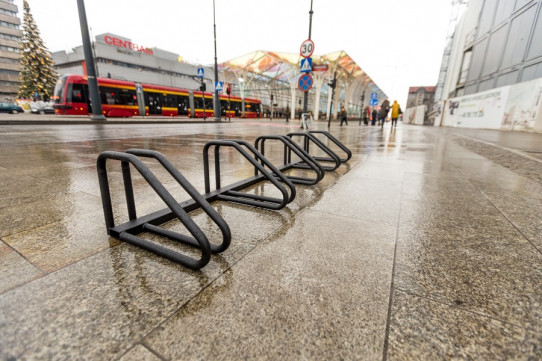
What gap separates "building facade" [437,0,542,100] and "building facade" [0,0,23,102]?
7518 cm

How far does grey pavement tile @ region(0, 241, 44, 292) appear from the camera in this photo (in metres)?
1.19

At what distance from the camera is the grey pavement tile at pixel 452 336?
875mm

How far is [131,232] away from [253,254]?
0.83 metres

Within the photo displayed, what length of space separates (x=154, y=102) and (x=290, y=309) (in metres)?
25.5

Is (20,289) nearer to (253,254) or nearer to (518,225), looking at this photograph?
(253,254)

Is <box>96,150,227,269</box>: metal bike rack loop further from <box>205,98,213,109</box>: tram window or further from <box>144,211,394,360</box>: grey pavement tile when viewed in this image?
<box>205,98,213,109</box>: tram window

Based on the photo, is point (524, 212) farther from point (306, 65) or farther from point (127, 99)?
point (127, 99)

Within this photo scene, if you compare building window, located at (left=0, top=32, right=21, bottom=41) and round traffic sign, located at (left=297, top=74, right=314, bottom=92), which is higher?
building window, located at (left=0, top=32, right=21, bottom=41)

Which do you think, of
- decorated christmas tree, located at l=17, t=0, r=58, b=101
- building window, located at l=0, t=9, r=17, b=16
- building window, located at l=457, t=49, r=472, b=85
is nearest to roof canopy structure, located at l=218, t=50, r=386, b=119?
building window, located at l=457, t=49, r=472, b=85

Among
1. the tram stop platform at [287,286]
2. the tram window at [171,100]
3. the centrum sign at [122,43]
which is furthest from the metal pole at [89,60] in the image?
the centrum sign at [122,43]

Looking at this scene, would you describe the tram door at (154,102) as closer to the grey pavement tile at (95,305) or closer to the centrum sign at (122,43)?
the grey pavement tile at (95,305)

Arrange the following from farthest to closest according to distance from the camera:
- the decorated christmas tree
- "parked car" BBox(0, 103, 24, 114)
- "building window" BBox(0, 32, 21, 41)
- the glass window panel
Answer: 1. "building window" BBox(0, 32, 21, 41)
2. the decorated christmas tree
3. "parked car" BBox(0, 103, 24, 114)
4. the glass window panel

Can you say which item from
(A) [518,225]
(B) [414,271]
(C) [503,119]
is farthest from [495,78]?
(B) [414,271]

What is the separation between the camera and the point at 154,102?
23016 mm
